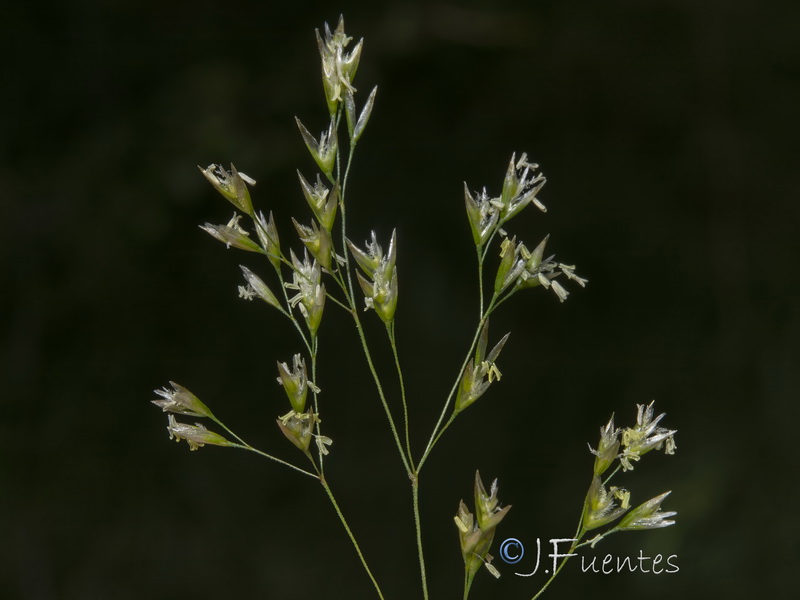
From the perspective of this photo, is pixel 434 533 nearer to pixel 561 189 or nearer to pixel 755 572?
pixel 755 572

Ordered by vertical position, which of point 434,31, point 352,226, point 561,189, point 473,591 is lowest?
point 473,591

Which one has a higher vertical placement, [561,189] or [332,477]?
[561,189]

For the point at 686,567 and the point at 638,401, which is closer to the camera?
the point at 686,567

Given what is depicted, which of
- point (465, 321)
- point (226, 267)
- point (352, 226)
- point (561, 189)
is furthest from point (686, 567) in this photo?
point (226, 267)

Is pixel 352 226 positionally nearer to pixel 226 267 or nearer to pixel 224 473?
pixel 226 267

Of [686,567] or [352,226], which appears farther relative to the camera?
[352,226]

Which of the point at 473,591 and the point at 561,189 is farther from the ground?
the point at 561,189

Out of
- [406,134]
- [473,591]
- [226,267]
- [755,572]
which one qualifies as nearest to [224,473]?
[226,267]

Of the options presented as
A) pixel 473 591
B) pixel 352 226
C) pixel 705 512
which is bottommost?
pixel 473 591
